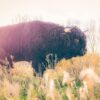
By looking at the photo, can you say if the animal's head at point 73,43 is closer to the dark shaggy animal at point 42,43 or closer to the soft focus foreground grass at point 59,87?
the dark shaggy animal at point 42,43

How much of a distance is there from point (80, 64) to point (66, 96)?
1282 mm

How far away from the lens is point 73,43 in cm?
579

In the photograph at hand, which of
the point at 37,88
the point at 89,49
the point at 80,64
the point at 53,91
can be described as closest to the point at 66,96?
the point at 53,91

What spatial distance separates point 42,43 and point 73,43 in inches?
22.1

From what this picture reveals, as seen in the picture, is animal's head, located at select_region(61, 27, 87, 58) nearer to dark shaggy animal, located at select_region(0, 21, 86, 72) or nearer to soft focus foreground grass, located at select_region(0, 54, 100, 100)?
dark shaggy animal, located at select_region(0, 21, 86, 72)

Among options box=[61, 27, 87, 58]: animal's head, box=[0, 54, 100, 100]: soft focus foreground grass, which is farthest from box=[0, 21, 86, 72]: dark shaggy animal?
box=[0, 54, 100, 100]: soft focus foreground grass

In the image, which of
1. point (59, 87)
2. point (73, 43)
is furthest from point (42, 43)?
point (59, 87)

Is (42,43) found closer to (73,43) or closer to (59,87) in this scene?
(73,43)

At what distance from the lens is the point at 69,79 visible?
11.3ft

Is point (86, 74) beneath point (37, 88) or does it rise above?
above

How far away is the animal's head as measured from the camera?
5770mm

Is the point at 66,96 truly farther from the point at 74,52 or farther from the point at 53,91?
the point at 74,52

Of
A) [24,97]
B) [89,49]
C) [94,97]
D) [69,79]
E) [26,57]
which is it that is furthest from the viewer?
[89,49]

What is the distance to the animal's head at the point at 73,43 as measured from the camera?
5.77 m
